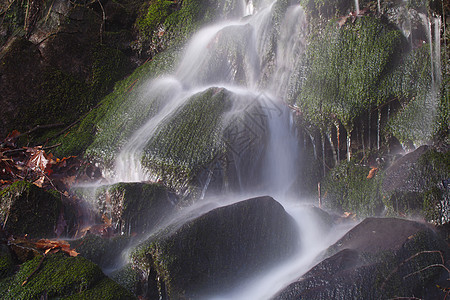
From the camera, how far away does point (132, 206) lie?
3.98 m

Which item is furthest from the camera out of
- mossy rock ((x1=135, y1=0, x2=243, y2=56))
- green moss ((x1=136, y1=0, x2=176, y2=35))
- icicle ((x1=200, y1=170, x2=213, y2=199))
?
green moss ((x1=136, y1=0, x2=176, y2=35))

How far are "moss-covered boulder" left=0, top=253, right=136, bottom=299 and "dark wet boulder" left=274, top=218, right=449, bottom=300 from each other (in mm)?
1198

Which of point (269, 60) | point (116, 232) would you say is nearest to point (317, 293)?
point (116, 232)

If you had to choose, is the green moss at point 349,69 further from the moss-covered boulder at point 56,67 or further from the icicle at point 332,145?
the moss-covered boulder at point 56,67

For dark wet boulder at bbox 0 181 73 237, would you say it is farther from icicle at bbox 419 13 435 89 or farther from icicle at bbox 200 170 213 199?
icicle at bbox 419 13 435 89

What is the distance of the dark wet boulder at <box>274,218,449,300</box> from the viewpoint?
259 centimetres

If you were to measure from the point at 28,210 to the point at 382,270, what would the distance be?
3.17 meters

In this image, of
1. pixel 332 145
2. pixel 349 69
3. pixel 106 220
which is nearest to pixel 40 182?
pixel 106 220

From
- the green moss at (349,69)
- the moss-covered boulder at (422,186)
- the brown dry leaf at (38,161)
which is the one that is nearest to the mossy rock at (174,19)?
the green moss at (349,69)

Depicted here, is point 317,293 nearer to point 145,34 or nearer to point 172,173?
point 172,173

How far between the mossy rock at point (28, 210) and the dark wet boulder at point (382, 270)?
8.00ft

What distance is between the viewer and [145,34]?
764 cm

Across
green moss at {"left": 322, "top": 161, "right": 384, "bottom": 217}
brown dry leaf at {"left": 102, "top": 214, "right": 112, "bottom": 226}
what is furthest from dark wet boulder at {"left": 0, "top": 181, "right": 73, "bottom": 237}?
green moss at {"left": 322, "top": 161, "right": 384, "bottom": 217}

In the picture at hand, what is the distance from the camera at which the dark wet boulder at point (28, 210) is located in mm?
3562
